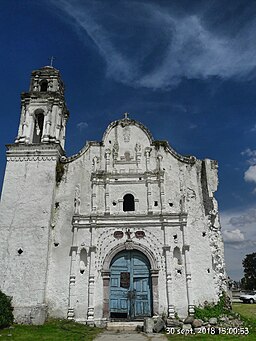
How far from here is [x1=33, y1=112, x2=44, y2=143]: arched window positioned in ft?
58.4

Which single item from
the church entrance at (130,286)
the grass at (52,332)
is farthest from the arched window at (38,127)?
the grass at (52,332)

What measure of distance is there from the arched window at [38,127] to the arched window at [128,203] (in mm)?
6253

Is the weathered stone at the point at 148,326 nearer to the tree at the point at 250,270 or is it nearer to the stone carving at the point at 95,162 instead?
the stone carving at the point at 95,162

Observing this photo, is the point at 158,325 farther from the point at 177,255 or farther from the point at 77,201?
the point at 77,201

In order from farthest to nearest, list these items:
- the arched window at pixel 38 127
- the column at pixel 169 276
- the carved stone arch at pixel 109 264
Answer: the arched window at pixel 38 127
the carved stone arch at pixel 109 264
the column at pixel 169 276

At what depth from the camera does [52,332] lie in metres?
11.1

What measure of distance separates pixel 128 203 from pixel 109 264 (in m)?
3.18

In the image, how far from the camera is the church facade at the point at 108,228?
529 inches

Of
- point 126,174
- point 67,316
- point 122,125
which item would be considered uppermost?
point 122,125

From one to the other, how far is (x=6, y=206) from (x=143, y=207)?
6.54 meters

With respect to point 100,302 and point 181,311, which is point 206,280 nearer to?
point 181,311

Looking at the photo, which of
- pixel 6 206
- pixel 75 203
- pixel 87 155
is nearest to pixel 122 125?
pixel 87 155

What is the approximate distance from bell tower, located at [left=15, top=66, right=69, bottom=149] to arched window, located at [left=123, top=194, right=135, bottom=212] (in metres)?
4.58

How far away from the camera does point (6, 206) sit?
14.9 m
